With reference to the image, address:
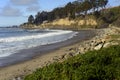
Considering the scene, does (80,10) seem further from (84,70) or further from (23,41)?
(84,70)

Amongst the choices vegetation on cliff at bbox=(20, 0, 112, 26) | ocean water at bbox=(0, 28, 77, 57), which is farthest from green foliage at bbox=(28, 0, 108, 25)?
ocean water at bbox=(0, 28, 77, 57)

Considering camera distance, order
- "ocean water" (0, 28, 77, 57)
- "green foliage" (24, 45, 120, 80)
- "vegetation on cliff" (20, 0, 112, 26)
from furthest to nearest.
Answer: "vegetation on cliff" (20, 0, 112, 26) < "ocean water" (0, 28, 77, 57) < "green foliage" (24, 45, 120, 80)

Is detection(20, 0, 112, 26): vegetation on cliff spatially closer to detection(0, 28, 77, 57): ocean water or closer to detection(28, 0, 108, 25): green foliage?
detection(28, 0, 108, 25): green foliage

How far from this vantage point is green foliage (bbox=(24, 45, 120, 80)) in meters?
8.40

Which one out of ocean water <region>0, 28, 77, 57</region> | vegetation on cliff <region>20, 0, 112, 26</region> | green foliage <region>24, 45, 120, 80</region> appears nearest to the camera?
green foliage <region>24, 45, 120, 80</region>

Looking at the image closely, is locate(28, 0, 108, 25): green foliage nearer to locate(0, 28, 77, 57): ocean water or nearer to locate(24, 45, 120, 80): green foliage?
locate(0, 28, 77, 57): ocean water

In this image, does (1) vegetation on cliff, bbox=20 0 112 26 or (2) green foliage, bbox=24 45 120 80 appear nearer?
(2) green foliage, bbox=24 45 120 80

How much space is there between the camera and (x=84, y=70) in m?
8.50

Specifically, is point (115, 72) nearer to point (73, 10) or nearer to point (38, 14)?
point (73, 10)

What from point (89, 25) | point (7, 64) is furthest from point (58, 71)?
point (89, 25)

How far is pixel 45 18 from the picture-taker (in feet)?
637

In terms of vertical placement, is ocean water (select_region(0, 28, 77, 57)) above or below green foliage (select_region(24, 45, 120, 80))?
below

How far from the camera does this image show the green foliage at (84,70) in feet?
27.6

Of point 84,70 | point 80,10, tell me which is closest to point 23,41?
point 84,70
